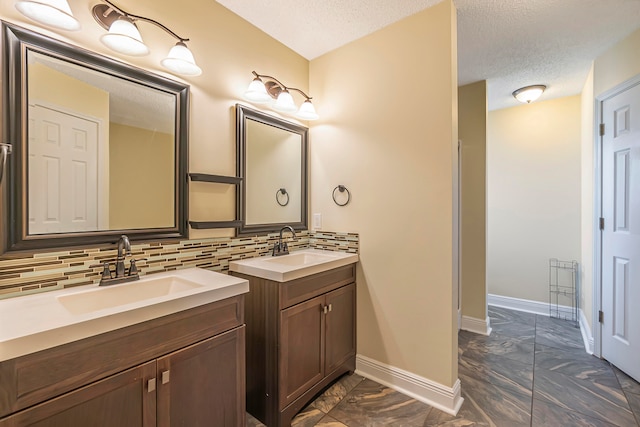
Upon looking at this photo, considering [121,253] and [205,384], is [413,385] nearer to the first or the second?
[205,384]

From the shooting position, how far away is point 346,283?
2154 mm

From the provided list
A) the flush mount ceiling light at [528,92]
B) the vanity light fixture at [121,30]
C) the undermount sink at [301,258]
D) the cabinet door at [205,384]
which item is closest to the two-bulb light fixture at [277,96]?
the vanity light fixture at [121,30]

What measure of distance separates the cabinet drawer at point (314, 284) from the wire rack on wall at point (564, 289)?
2714 mm

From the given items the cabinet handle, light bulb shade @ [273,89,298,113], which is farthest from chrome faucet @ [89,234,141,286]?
light bulb shade @ [273,89,298,113]

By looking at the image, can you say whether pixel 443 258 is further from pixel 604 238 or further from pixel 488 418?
pixel 604 238

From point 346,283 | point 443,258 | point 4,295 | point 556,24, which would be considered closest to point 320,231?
point 346,283

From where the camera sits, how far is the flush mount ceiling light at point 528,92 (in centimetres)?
296

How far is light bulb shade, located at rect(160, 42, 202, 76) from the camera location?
1520mm

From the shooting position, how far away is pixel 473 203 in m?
2.99

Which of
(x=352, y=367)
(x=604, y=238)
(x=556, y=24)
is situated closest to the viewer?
(x=556, y=24)

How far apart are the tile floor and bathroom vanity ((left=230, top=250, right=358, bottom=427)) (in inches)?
6.0

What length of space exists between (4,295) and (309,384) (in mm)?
1543

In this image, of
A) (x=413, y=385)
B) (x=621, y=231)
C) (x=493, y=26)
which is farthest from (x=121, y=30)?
(x=621, y=231)

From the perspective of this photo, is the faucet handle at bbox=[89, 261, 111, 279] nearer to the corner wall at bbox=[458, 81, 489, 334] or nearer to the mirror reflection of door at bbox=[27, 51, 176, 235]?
the mirror reflection of door at bbox=[27, 51, 176, 235]
